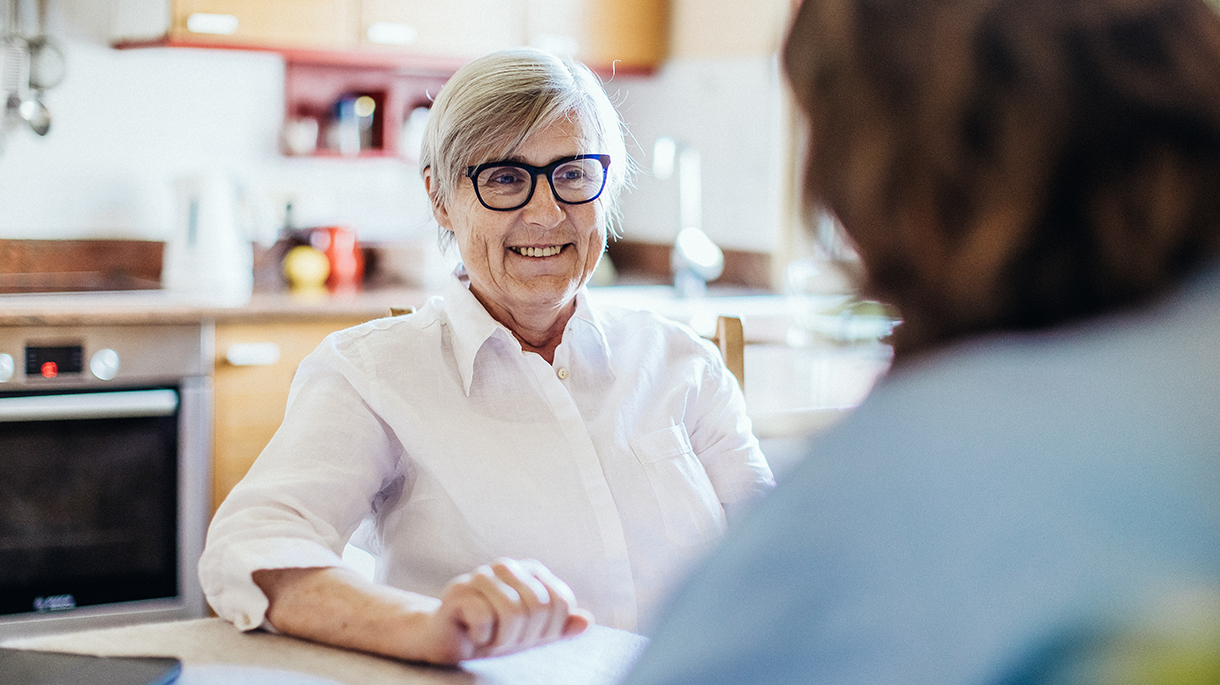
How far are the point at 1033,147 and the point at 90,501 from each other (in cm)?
244

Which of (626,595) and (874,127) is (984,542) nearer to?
(874,127)

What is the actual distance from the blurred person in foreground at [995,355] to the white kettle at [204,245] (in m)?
2.51

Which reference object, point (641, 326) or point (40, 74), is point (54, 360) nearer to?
point (40, 74)

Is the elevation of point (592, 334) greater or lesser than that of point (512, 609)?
greater

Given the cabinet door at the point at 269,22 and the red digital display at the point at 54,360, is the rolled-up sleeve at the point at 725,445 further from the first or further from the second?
the cabinet door at the point at 269,22

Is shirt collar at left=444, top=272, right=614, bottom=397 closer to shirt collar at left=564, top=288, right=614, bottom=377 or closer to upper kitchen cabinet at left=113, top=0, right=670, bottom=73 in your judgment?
shirt collar at left=564, top=288, right=614, bottom=377

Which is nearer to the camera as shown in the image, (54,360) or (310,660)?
(310,660)

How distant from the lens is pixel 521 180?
1339 millimetres

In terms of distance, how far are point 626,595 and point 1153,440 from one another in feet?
2.87

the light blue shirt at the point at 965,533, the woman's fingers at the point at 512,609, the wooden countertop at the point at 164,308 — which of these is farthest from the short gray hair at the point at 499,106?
the wooden countertop at the point at 164,308

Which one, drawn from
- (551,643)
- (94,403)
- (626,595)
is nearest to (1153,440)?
(551,643)

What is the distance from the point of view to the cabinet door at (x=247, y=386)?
8.35ft

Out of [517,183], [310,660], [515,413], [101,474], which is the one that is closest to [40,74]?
[101,474]

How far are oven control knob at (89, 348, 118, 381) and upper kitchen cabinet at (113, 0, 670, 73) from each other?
849mm
